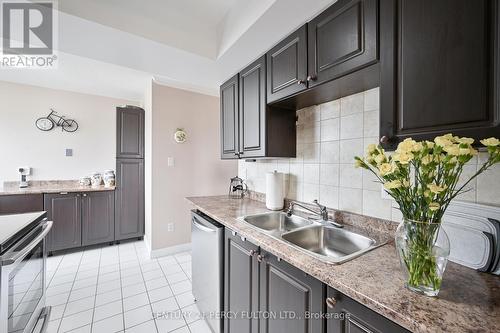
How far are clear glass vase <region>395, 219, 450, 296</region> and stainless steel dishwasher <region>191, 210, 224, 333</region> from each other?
1.11 meters

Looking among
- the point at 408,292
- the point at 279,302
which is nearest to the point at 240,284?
the point at 279,302

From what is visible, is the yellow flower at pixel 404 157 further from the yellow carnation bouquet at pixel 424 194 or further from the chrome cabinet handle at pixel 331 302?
the chrome cabinet handle at pixel 331 302

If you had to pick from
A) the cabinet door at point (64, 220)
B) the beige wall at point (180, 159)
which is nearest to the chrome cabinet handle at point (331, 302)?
the beige wall at point (180, 159)

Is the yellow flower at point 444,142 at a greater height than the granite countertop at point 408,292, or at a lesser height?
greater

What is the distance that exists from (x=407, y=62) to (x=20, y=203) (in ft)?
13.3

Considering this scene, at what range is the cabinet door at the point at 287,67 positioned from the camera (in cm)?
127

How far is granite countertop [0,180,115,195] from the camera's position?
2.71m

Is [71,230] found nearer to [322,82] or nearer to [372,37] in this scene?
[322,82]

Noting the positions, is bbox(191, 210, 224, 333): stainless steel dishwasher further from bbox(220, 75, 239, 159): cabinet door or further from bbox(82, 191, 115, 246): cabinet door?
bbox(82, 191, 115, 246): cabinet door

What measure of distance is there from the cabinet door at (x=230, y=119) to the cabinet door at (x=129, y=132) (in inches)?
71.4

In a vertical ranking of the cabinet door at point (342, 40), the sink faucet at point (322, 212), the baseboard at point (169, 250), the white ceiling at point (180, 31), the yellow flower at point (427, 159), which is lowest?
the baseboard at point (169, 250)

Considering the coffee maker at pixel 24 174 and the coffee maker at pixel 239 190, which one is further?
the coffee maker at pixel 24 174

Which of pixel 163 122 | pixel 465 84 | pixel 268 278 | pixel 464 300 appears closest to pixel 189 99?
pixel 163 122

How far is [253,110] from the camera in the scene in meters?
1.76
